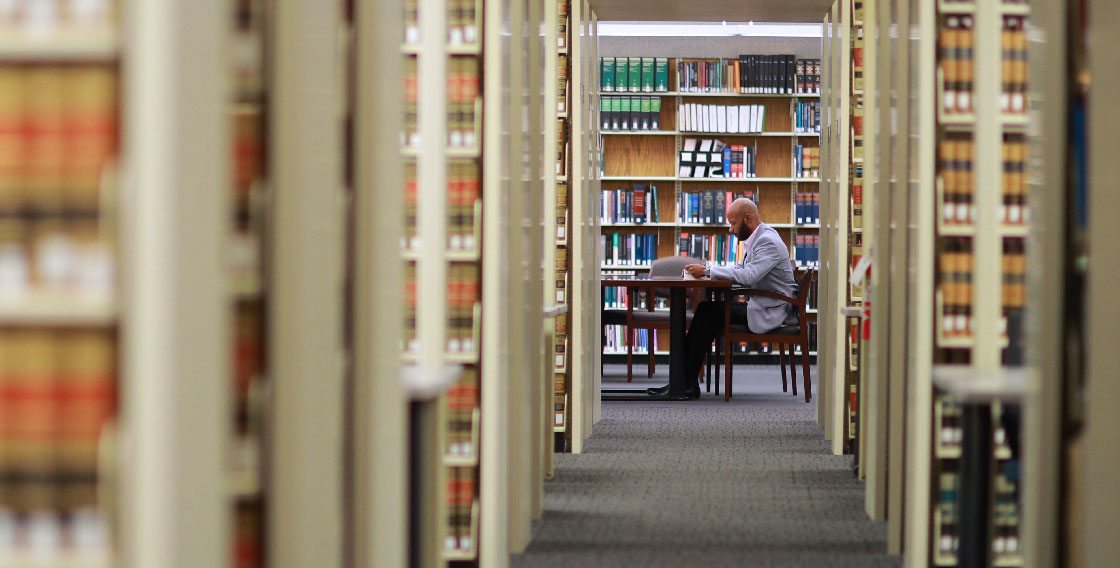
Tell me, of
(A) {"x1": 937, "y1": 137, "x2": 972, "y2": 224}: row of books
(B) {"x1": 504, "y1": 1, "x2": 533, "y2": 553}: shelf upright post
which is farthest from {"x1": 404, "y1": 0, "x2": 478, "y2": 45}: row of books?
(A) {"x1": 937, "y1": 137, "x2": 972, "y2": 224}: row of books

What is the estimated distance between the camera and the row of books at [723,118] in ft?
29.9

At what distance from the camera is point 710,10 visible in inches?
251

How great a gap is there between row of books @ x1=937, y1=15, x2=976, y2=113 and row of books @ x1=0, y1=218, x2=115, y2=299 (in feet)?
7.44

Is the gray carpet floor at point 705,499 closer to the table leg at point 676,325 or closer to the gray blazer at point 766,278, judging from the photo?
the table leg at point 676,325

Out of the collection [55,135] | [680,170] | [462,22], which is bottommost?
[55,135]

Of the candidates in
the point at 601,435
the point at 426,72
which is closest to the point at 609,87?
the point at 601,435

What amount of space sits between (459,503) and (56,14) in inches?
82.3

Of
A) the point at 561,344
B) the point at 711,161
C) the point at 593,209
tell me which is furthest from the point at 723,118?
the point at 561,344

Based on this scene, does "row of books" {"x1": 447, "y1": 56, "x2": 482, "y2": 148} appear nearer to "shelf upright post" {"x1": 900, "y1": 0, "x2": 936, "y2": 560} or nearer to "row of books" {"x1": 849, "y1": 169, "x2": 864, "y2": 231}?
"shelf upright post" {"x1": 900, "y1": 0, "x2": 936, "y2": 560}

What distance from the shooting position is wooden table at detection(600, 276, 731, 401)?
676 centimetres

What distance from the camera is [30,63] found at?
1.23m

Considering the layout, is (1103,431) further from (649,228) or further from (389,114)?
(649,228)

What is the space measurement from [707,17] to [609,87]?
2.59 meters

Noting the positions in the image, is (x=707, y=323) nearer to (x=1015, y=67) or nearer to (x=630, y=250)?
(x=630, y=250)
